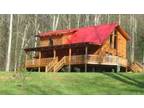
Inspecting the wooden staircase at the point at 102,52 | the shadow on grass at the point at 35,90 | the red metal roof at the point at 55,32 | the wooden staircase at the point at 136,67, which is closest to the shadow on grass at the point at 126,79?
the wooden staircase at the point at 136,67

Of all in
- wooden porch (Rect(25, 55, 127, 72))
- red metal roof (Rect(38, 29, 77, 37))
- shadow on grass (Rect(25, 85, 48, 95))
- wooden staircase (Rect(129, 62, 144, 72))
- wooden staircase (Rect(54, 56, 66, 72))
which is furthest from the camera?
red metal roof (Rect(38, 29, 77, 37))

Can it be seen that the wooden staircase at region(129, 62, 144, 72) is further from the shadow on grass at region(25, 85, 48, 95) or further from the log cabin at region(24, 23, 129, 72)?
the shadow on grass at region(25, 85, 48, 95)

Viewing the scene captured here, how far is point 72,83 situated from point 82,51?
3.57 feet

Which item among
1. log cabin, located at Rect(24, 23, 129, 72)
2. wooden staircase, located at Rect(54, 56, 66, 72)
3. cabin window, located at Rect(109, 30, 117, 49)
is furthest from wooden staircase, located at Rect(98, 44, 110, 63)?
wooden staircase, located at Rect(54, 56, 66, 72)

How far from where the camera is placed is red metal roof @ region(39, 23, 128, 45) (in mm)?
13039

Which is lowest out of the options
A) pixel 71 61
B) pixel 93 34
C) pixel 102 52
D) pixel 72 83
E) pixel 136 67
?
pixel 72 83

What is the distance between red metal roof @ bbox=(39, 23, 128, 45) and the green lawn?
0.96m

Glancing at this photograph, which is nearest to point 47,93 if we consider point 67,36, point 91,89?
point 91,89

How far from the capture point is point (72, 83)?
1245cm

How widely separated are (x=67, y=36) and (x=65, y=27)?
27 centimetres

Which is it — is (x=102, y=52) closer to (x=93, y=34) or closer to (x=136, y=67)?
(x=93, y=34)

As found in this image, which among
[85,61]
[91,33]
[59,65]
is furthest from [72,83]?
[91,33]

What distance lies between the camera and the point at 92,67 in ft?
42.4
